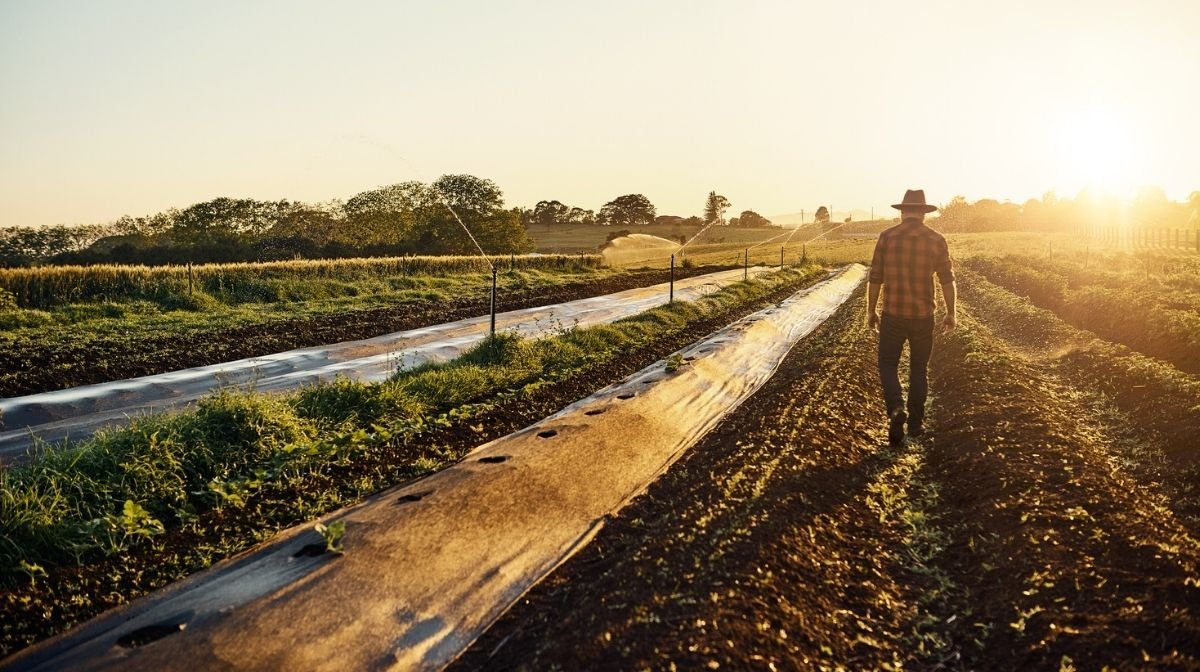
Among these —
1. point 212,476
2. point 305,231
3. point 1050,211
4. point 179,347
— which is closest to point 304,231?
point 305,231

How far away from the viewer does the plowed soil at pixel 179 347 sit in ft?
39.0

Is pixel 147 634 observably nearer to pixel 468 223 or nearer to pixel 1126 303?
pixel 1126 303

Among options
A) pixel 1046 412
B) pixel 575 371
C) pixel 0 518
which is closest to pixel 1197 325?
pixel 1046 412

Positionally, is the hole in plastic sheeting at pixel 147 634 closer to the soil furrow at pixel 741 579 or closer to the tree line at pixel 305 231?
the soil furrow at pixel 741 579

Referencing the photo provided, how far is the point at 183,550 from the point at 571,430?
348 centimetres

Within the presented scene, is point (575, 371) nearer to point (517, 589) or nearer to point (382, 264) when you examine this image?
point (517, 589)

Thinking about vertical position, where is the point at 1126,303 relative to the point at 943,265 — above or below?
below

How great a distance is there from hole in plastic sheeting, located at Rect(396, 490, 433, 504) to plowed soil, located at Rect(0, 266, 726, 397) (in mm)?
7687

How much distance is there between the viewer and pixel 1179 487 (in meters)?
6.55

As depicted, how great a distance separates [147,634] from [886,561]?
4344 millimetres

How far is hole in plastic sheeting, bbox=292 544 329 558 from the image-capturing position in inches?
201

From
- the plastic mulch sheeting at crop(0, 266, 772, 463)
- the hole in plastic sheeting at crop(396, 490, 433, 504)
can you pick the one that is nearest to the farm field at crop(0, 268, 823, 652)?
the hole in plastic sheeting at crop(396, 490, 433, 504)

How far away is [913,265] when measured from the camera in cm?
749

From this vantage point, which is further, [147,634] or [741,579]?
[741,579]
